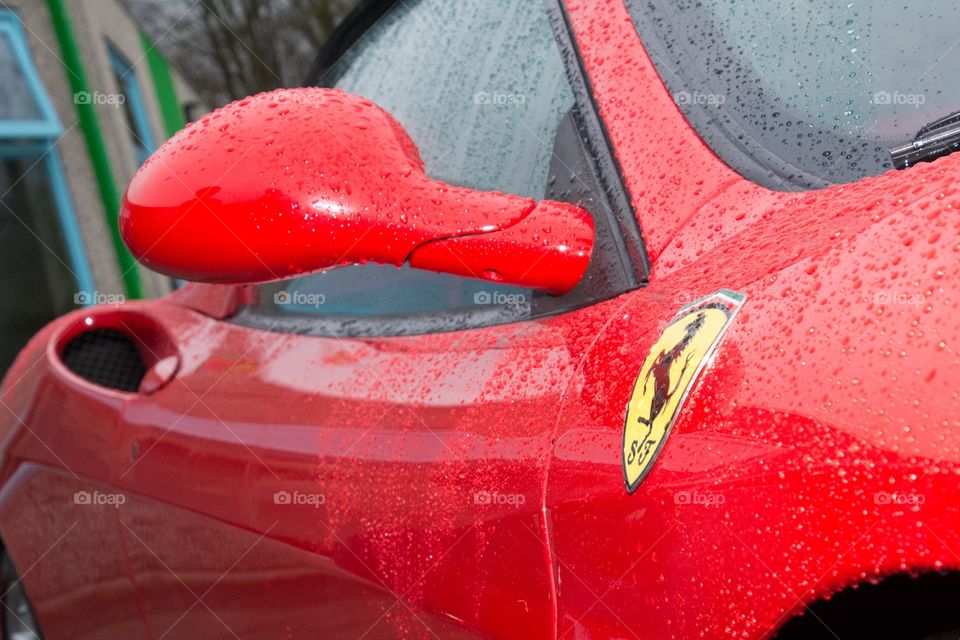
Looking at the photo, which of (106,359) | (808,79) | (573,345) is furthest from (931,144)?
(106,359)

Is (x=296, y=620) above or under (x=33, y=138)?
above

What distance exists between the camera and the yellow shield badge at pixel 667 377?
41.0 inches

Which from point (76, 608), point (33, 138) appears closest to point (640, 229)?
point (76, 608)

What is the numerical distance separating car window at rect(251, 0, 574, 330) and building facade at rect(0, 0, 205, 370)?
9.86 m

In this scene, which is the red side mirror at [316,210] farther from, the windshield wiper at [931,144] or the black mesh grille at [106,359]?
the black mesh grille at [106,359]

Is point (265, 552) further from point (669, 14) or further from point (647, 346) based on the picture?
point (669, 14)

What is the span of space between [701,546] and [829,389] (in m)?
0.18

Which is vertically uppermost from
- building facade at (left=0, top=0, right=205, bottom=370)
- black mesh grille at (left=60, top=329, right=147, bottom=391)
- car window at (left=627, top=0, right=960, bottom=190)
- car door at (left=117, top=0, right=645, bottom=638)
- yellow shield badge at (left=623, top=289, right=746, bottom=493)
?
car window at (left=627, top=0, right=960, bottom=190)

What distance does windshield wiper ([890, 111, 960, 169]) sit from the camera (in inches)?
42.3

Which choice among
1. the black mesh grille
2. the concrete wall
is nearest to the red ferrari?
the black mesh grille

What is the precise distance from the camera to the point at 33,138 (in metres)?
11.6

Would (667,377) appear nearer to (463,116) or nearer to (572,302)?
(572,302)

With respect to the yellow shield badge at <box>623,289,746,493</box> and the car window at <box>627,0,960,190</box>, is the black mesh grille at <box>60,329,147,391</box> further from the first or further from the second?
the yellow shield badge at <box>623,289,746,493</box>

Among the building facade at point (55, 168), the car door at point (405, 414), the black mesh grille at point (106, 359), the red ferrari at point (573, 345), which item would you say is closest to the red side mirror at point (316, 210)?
the red ferrari at point (573, 345)
